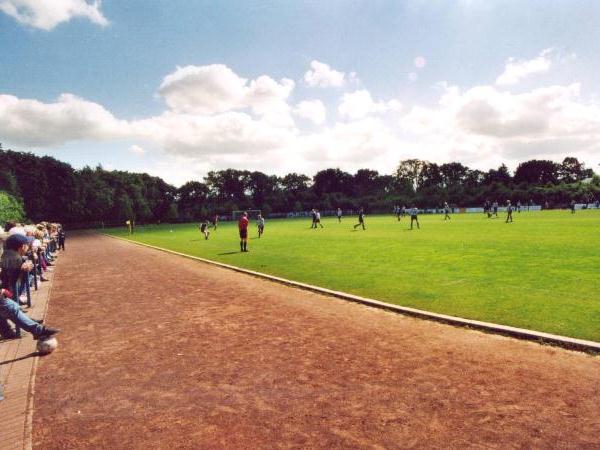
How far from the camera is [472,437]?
3.75m

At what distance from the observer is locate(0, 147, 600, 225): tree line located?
6294 cm

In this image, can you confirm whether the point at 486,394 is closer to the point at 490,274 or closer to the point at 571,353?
the point at 571,353

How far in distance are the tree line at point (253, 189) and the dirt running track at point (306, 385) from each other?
4365 cm

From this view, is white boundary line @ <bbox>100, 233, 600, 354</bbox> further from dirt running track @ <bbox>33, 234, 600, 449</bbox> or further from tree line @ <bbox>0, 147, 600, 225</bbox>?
tree line @ <bbox>0, 147, 600, 225</bbox>

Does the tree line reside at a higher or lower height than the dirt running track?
higher

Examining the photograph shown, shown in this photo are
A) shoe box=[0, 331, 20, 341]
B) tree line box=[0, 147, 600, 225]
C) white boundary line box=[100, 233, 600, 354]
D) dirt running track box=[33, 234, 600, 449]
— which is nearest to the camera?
Answer: dirt running track box=[33, 234, 600, 449]

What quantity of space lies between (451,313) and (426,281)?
295cm

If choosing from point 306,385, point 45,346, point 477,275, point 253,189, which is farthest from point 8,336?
point 253,189

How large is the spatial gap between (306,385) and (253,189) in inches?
5063

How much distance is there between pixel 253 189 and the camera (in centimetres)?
13175

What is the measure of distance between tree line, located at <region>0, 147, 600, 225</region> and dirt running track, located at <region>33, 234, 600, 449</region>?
43654mm

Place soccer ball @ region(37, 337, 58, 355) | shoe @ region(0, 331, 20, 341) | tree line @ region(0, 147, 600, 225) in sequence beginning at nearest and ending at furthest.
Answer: soccer ball @ region(37, 337, 58, 355) → shoe @ region(0, 331, 20, 341) → tree line @ region(0, 147, 600, 225)

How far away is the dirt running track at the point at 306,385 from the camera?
3.91 metres

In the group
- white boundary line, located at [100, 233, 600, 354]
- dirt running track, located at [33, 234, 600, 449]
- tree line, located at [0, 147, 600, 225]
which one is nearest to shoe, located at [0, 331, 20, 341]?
dirt running track, located at [33, 234, 600, 449]
